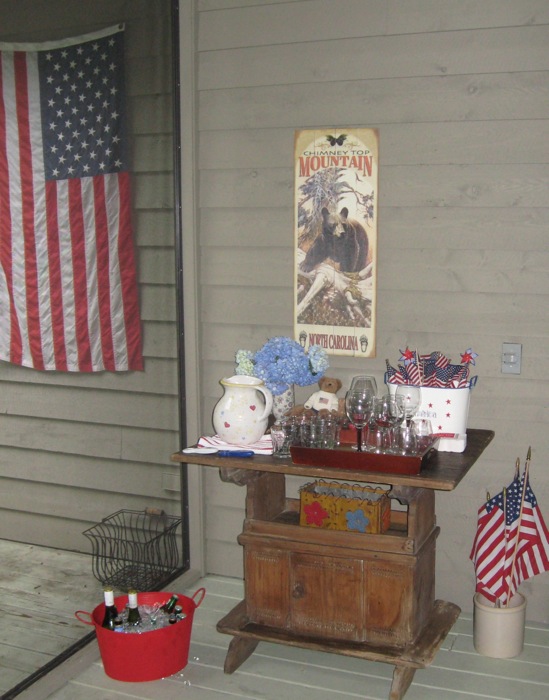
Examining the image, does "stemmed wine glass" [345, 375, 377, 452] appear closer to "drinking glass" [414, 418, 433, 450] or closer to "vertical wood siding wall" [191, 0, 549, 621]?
"drinking glass" [414, 418, 433, 450]

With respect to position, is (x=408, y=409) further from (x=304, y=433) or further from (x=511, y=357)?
(x=511, y=357)

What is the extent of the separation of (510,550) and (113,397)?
5.05ft

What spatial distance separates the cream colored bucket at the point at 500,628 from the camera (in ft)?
9.48

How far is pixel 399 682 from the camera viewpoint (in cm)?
266

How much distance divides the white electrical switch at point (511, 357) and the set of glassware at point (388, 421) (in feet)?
1.60

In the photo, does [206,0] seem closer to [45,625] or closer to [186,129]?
[186,129]

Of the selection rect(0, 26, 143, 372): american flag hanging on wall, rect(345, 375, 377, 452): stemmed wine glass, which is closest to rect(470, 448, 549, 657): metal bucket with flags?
rect(345, 375, 377, 452): stemmed wine glass

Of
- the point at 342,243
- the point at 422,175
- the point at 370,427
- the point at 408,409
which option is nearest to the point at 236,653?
the point at 370,427

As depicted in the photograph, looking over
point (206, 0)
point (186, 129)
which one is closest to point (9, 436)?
point (186, 129)

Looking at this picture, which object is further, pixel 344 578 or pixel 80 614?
pixel 80 614

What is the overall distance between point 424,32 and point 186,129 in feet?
3.28

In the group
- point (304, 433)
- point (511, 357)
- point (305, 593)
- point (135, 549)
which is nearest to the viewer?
point (304, 433)

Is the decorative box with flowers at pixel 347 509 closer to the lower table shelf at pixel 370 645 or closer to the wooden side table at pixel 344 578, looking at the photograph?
the wooden side table at pixel 344 578

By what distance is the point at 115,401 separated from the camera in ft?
10.4
